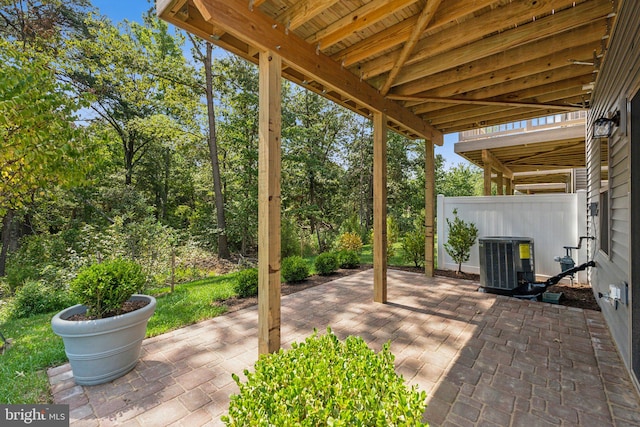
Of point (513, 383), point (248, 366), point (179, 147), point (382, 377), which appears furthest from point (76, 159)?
point (179, 147)

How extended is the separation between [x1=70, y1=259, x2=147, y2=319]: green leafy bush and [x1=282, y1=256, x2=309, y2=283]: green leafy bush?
2.87 m

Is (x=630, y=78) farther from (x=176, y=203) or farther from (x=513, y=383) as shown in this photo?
(x=176, y=203)

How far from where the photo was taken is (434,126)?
5.24 meters

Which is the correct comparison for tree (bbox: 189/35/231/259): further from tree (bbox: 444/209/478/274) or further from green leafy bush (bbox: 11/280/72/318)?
tree (bbox: 444/209/478/274)

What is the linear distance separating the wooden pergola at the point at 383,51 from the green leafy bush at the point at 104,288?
47.1 inches

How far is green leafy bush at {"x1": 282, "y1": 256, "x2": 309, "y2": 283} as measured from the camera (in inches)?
199

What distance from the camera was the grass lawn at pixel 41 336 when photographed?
6.70 feet

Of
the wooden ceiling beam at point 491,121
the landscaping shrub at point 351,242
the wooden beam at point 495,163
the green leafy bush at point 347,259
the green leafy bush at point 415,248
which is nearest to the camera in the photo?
the wooden ceiling beam at point 491,121

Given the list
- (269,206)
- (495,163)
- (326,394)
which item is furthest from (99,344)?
(495,163)

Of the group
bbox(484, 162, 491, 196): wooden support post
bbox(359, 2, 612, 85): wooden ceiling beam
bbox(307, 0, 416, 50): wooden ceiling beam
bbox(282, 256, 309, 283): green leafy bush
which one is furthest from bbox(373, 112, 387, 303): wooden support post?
bbox(484, 162, 491, 196): wooden support post

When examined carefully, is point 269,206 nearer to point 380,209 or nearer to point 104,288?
point 104,288

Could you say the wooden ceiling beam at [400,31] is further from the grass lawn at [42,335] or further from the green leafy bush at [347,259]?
the green leafy bush at [347,259]

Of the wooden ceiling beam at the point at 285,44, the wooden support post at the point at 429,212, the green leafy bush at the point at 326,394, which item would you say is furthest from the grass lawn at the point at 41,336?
the wooden support post at the point at 429,212

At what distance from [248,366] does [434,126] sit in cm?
509
